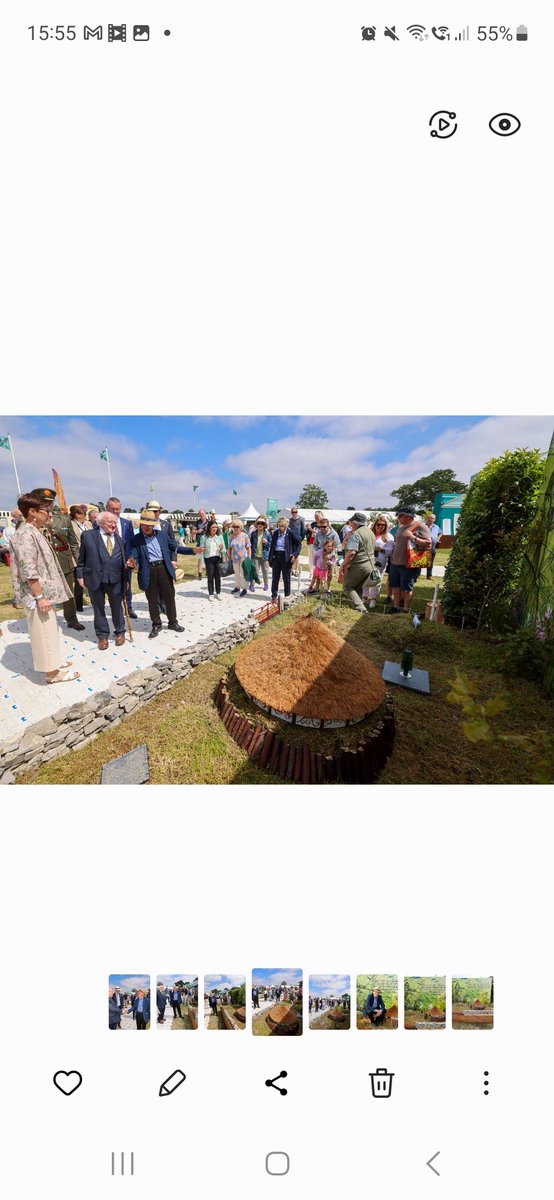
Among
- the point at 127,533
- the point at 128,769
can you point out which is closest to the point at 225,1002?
the point at 128,769

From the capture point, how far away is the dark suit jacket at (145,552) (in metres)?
3.87

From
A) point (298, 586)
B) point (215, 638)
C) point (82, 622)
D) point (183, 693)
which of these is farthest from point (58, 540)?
point (298, 586)

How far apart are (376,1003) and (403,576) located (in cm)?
431

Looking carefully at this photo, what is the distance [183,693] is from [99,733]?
2.46ft

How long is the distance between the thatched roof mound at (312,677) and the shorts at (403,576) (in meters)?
2.44

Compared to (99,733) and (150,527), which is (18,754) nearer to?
(99,733)

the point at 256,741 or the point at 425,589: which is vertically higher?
the point at 425,589

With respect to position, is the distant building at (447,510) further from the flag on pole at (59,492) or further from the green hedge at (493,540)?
the flag on pole at (59,492)

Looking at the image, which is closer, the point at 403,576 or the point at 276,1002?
the point at 276,1002

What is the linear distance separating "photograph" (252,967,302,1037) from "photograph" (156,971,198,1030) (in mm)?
236

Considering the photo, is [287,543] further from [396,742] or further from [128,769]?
[128,769]

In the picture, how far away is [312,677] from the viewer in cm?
248
